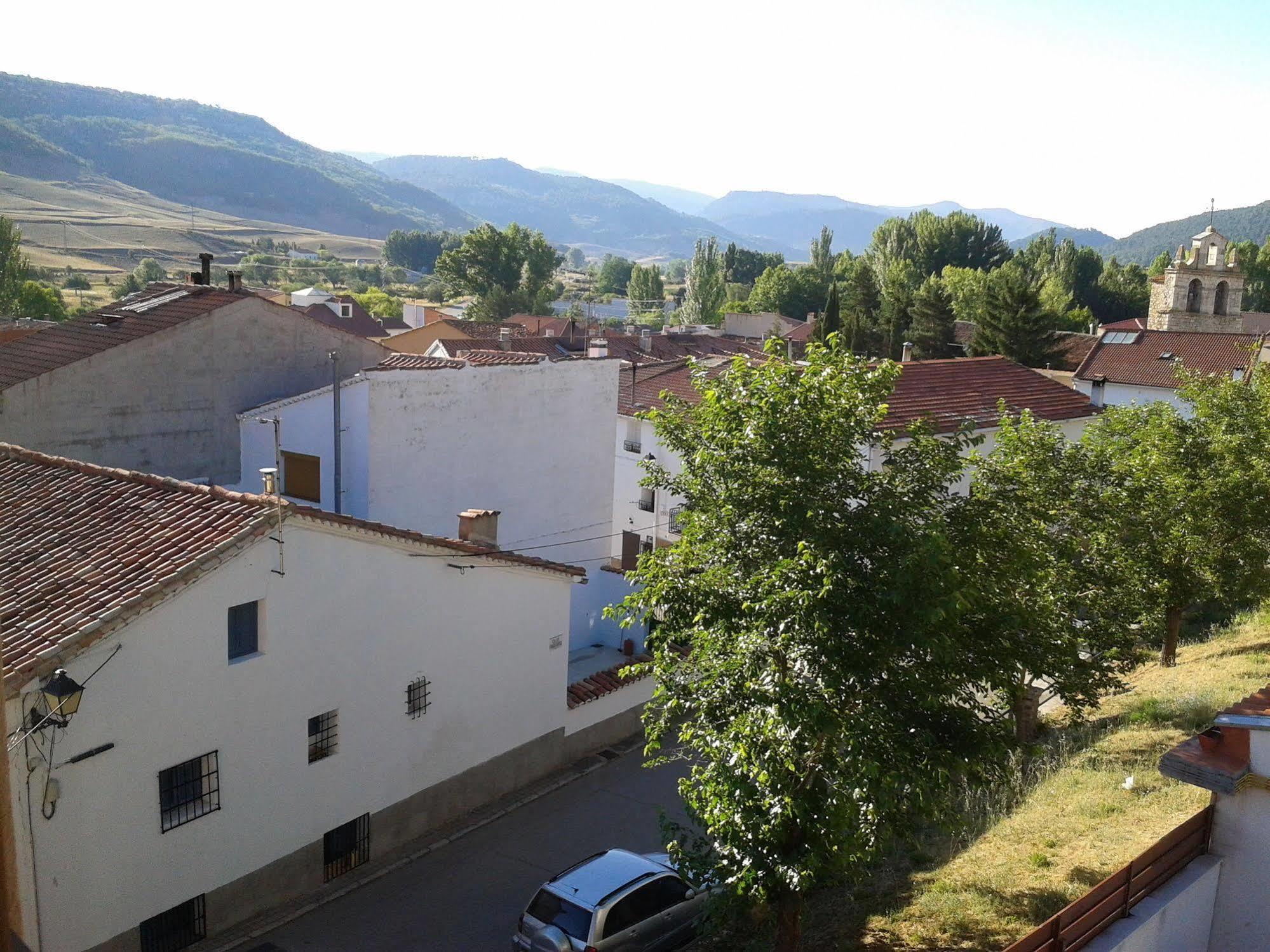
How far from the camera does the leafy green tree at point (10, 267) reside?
70000mm

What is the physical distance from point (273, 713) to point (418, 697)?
2.86m

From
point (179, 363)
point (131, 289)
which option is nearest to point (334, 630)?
point (179, 363)

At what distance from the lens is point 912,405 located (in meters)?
29.1

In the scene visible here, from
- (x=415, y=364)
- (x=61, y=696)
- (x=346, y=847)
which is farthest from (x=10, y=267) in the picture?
(x=61, y=696)

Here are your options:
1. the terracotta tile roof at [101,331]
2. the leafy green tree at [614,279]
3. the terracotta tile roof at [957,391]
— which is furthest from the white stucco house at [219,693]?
the leafy green tree at [614,279]

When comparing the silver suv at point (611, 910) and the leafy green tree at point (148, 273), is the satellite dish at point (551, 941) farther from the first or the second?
the leafy green tree at point (148, 273)

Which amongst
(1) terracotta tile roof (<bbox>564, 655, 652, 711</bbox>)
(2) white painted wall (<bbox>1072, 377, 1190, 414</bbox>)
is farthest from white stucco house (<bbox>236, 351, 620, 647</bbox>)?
(2) white painted wall (<bbox>1072, 377, 1190, 414</bbox>)

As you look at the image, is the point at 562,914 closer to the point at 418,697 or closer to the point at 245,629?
the point at 418,697

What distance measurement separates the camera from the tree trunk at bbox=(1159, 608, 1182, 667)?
21.5 metres

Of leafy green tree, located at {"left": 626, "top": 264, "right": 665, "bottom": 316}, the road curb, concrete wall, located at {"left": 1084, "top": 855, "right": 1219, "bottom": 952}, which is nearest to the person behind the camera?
concrete wall, located at {"left": 1084, "top": 855, "right": 1219, "bottom": 952}

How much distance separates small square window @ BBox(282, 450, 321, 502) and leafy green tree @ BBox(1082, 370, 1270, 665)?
14843mm

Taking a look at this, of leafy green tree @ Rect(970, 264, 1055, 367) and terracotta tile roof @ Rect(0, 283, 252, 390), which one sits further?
leafy green tree @ Rect(970, 264, 1055, 367)

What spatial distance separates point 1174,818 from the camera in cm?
1252

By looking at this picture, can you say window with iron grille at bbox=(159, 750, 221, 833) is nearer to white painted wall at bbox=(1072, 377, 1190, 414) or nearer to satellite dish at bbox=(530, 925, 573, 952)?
satellite dish at bbox=(530, 925, 573, 952)
